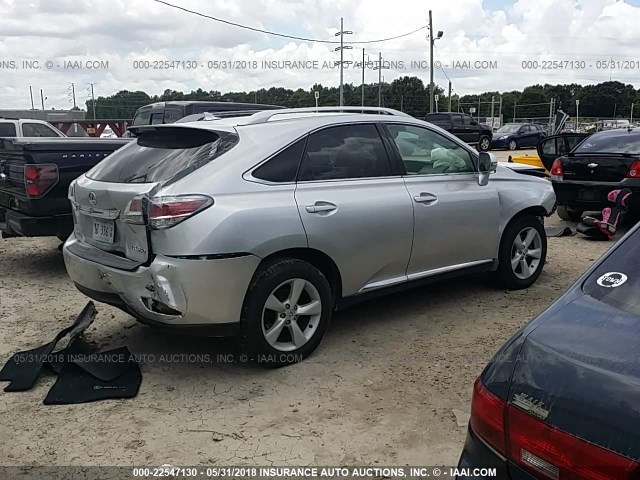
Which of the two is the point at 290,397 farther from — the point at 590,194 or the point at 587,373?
the point at 590,194

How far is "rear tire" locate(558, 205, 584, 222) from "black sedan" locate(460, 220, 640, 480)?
7.85 m

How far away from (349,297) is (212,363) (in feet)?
3.56

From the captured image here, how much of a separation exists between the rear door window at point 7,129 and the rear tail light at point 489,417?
51.2 ft

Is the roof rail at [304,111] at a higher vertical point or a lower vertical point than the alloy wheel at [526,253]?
higher

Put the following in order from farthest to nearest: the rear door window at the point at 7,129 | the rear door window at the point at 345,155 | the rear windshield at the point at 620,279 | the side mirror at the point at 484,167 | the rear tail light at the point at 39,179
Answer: the rear door window at the point at 7,129 < the rear tail light at the point at 39,179 < the side mirror at the point at 484,167 < the rear door window at the point at 345,155 < the rear windshield at the point at 620,279

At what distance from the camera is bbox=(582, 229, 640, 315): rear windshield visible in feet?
6.29

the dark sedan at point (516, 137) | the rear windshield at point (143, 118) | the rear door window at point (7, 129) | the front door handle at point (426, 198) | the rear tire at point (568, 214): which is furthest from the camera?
the dark sedan at point (516, 137)

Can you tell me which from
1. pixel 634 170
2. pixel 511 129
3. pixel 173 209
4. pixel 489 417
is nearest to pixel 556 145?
pixel 634 170

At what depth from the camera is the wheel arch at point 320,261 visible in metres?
3.88

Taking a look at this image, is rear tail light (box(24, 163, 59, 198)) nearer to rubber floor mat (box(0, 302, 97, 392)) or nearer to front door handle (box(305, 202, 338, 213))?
rubber floor mat (box(0, 302, 97, 392))

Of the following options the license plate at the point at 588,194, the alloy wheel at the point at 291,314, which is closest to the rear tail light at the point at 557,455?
the alloy wheel at the point at 291,314

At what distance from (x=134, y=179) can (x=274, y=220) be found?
1006 millimetres

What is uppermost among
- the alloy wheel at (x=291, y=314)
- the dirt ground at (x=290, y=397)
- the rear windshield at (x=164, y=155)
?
the rear windshield at (x=164, y=155)

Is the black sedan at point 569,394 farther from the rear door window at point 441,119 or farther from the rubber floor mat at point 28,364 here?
the rear door window at point 441,119
